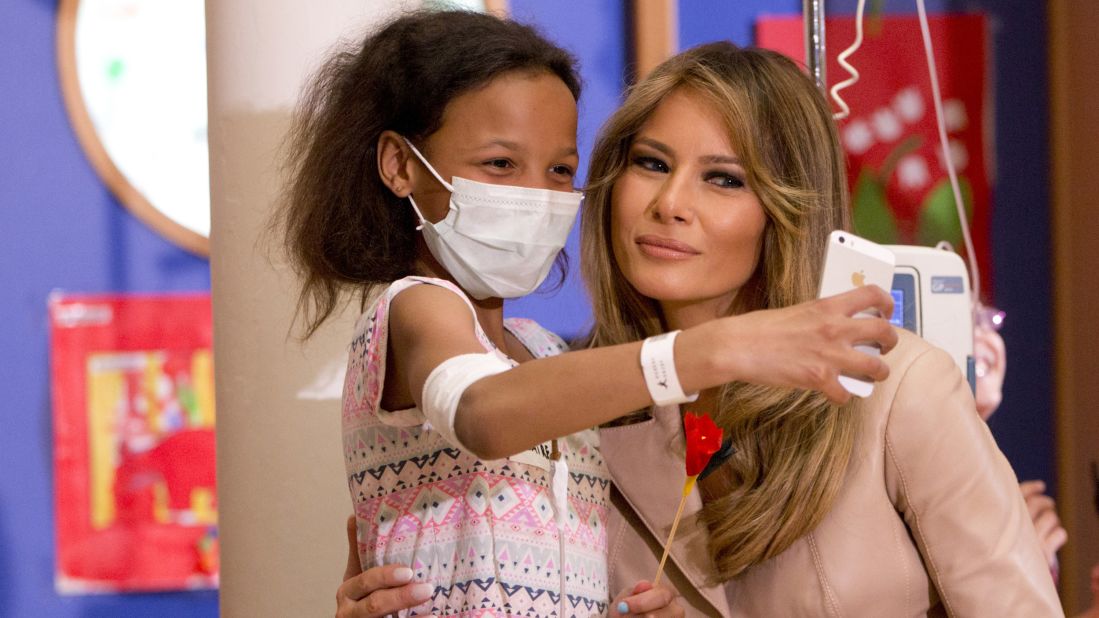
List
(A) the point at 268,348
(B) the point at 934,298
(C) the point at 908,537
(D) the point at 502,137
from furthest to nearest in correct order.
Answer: (A) the point at 268,348 < (B) the point at 934,298 < (C) the point at 908,537 < (D) the point at 502,137

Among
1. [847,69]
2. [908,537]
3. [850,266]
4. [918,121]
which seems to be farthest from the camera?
[918,121]

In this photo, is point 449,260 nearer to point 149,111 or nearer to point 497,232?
point 497,232

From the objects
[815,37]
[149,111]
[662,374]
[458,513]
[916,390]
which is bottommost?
[458,513]

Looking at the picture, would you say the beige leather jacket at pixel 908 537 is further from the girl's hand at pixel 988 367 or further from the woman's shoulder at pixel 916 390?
the girl's hand at pixel 988 367

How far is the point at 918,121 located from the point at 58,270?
7.45 feet

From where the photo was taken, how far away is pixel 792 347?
3.49 ft

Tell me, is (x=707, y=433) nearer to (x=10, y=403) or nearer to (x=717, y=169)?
(x=717, y=169)

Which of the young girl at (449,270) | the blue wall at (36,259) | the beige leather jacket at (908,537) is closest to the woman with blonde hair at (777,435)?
the beige leather jacket at (908,537)

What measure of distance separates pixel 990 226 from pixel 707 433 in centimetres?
188

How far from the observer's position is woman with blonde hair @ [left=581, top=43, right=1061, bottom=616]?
61.9 inches

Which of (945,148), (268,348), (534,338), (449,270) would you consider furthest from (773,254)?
(945,148)

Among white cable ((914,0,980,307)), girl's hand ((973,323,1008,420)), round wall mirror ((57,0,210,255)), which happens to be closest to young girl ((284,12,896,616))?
girl's hand ((973,323,1008,420))

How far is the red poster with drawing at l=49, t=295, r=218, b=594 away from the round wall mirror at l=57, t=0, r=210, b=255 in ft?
0.80

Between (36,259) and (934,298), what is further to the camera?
(36,259)
